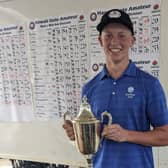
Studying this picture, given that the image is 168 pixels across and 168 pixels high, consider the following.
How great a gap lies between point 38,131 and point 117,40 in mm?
1123

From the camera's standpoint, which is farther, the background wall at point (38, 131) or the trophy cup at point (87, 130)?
the background wall at point (38, 131)

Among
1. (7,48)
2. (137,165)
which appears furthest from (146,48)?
(7,48)

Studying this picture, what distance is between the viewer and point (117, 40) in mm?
1507

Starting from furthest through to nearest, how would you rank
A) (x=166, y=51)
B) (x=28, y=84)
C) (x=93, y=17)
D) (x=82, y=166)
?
(x=28, y=84) → (x=82, y=166) → (x=93, y=17) → (x=166, y=51)

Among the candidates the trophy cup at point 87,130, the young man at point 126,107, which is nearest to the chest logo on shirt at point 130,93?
the young man at point 126,107

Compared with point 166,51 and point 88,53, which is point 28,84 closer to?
point 88,53

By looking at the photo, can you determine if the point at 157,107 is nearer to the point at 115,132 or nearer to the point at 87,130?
the point at 115,132

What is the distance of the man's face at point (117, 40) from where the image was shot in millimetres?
1502

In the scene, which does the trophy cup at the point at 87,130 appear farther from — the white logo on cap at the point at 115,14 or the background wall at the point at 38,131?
the background wall at the point at 38,131

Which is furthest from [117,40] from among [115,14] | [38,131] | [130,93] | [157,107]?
[38,131]

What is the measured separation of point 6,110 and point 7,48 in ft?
1.62

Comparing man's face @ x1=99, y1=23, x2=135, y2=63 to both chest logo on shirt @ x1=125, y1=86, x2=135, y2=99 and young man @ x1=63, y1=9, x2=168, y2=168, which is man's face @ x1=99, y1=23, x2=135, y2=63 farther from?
chest logo on shirt @ x1=125, y1=86, x2=135, y2=99

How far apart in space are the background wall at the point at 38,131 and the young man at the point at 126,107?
1.52ft

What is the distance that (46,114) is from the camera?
7.47 feet
